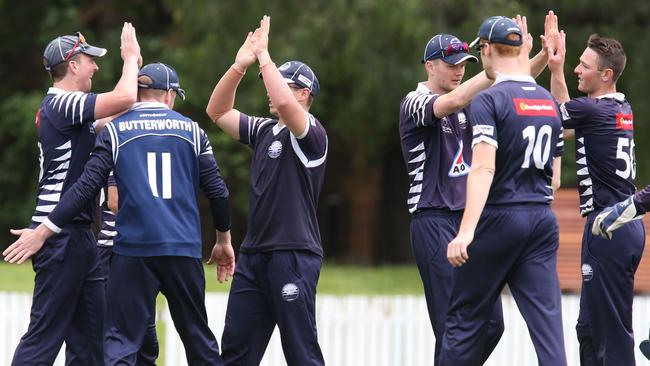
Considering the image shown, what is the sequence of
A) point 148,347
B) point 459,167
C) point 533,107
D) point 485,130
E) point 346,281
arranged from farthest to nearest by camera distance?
point 346,281, point 148,347, point 459,167, point 533,107, point 485,130

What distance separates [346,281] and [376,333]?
6.06 metres

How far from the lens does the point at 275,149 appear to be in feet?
25.2

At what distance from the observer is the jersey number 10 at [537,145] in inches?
272

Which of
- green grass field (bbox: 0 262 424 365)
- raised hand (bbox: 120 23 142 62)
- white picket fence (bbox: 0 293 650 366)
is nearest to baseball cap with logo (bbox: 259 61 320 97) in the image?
raised hand (bbox: 120 23 142 62)

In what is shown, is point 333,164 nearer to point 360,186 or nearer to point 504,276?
point 360,186

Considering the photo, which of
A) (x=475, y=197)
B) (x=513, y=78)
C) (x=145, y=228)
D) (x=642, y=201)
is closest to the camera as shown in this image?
(x=475, y=197)

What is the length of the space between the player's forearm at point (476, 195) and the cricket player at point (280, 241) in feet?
4.28

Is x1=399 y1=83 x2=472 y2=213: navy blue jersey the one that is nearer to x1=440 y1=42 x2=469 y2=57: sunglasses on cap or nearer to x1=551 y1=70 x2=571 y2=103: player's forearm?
x1=440 y1=42 x2=469 y2=57: sunglasses on cap

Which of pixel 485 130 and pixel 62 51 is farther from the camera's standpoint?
pixel 62 51

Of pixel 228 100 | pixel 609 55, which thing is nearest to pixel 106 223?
pixel 228 100

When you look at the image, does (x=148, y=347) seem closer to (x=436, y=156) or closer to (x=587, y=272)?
(x=436, y=156)

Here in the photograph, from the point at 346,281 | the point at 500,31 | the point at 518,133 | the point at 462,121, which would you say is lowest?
the point at 346,281

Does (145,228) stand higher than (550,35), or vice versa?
(550,35)

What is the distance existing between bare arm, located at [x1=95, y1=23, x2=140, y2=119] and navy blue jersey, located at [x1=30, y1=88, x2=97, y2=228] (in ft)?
0.50
